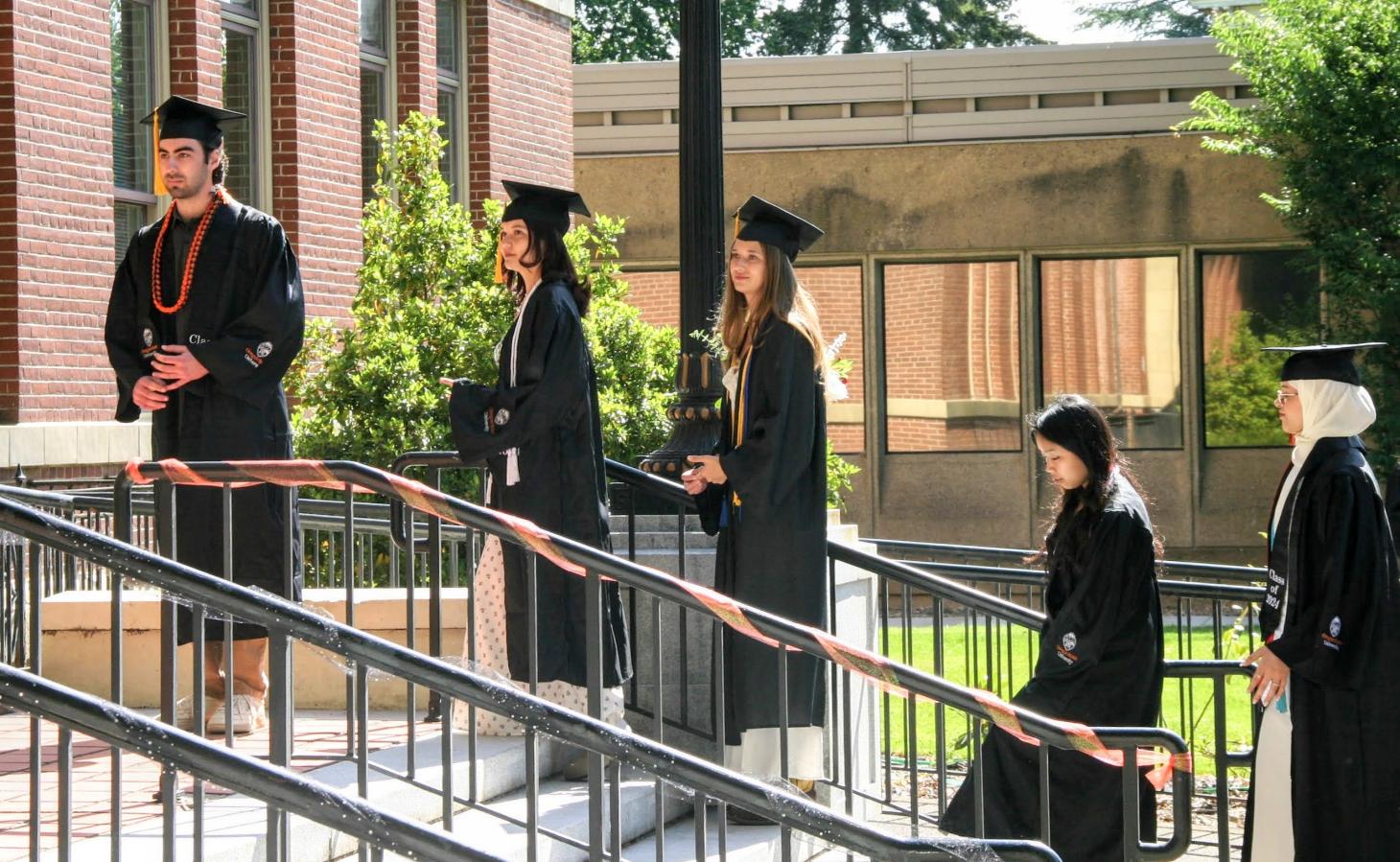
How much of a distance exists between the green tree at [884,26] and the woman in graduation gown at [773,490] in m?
33.8

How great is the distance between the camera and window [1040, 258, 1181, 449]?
19.0 metres

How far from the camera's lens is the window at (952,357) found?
1920 cm

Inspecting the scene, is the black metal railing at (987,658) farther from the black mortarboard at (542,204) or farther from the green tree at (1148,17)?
the green tree at (1148,17)

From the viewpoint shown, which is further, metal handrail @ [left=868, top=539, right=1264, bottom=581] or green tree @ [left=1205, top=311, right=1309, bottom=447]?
green tree @ [left=1205, top=311, right=1309, bottom=447]

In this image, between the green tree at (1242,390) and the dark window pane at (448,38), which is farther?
the green tree at (1242,390)

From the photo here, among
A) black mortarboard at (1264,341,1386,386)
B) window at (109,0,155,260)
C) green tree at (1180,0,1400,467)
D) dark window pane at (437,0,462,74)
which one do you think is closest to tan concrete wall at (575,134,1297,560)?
green tree at (1180,0,1400,467)

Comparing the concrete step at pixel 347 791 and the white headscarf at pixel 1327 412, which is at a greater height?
the white headscarf at pixel 1327 412

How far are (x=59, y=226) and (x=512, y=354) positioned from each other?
16.8 ft

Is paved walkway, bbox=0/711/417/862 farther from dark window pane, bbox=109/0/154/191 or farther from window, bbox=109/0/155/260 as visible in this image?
dark window pane, bbox=109/0/154/191

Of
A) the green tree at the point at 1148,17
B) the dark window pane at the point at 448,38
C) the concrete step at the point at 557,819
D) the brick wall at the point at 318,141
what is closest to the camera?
the concrete step at the point at 557,819

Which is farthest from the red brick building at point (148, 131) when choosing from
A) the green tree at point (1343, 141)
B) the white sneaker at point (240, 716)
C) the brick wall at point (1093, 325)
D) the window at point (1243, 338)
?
the window at point (1243, 338)

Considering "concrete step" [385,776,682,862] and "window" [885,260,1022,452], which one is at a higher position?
"window" [885,260,1022,452]

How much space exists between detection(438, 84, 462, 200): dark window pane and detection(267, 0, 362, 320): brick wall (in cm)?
167

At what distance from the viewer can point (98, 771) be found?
6.16m
